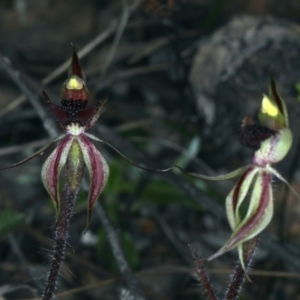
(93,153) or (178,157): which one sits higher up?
(178,157)

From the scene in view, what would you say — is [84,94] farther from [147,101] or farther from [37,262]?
[147,101]

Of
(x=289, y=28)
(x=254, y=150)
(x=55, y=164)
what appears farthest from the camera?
(x=289, y=28)

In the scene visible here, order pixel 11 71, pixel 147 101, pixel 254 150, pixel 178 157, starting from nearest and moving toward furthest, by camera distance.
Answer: pixel 254 150, pixel 11 71, pixel 178 157, pixel 147 101

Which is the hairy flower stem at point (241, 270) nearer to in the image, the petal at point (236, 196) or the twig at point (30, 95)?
the petal at point (236, 196)

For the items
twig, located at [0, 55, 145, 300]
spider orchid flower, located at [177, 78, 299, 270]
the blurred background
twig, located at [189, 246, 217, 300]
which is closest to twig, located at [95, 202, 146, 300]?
twig, located at [0, 55, 145, 300]

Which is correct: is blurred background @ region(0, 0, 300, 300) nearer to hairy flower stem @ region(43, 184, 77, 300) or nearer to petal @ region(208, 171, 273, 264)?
hairy flower stem @ region(43, 184, 77, 300)

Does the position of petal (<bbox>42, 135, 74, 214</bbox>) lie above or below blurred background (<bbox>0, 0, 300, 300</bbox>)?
below

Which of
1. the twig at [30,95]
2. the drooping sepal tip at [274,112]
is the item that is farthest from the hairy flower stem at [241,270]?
the twig at [30,95]

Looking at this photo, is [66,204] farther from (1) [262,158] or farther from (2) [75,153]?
(1) [262,158]

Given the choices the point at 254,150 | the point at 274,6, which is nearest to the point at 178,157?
the point at 274,6
